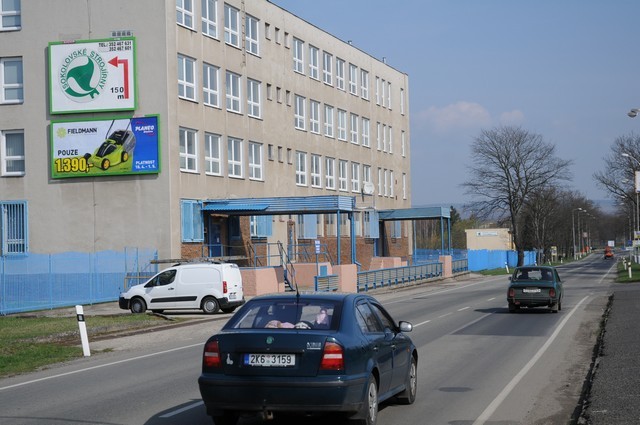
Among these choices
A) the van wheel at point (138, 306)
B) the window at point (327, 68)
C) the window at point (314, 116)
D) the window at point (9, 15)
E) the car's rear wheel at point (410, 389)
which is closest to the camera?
the car's rear wheel at point (410, 389)

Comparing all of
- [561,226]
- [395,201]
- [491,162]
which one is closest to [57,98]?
[395,201]

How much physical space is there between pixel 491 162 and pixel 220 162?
5500cm

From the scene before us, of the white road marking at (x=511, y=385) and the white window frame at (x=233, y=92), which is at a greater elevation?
the white window frame at (x=233, y=92)

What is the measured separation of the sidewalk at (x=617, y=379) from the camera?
9.70 metres

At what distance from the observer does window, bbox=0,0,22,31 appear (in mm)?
42219

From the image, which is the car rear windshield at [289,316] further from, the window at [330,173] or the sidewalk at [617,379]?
the window at [330,173]

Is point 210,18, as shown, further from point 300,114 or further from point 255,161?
point 300,114

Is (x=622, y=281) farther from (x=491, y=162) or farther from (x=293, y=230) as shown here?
(x=491, y=162)

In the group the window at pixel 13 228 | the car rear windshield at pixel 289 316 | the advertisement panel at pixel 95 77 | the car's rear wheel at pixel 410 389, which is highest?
the advertisement panel at pixel 95 77

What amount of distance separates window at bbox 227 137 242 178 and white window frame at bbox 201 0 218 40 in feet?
17.5

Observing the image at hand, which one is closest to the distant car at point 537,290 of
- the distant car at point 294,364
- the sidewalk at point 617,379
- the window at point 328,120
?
the sidewalk at point 617,379

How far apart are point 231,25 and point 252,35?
110 inches

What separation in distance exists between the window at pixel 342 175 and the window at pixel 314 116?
460 centimetres

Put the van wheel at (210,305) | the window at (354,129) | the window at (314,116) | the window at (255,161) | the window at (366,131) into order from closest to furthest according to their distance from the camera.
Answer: the van wheel at (210,305) → the window at (255,161) → the window at (314,116) → the window at (354,129) → the window at (366,131)
